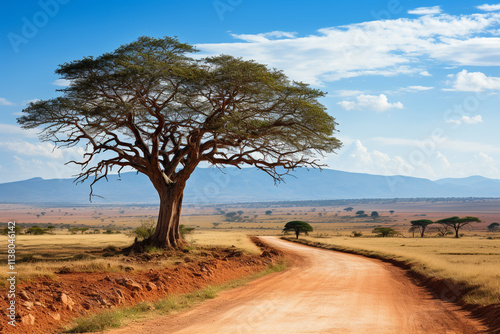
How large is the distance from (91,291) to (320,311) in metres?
6.05

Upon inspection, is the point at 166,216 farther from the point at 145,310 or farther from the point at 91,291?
the point at 145,310

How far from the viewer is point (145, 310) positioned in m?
12.3

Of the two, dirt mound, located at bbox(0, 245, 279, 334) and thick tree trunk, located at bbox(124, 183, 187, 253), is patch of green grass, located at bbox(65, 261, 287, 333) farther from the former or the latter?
thick tree trunk, located at bbox(124, 183, 187, 253)

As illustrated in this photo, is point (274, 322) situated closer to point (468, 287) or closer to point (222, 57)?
point (468, 287)

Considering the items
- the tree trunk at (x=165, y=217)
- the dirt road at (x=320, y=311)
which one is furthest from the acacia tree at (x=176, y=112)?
the dirt road at (x=320, y=311)

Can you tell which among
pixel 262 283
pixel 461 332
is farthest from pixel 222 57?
pixel 461 332

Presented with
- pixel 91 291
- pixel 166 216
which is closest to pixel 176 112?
pixel 166 216

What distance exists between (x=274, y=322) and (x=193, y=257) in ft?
39.2

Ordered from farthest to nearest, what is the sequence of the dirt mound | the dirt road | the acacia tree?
the acacia tree
the dirt road
the dirt mound

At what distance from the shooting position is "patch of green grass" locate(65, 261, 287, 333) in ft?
33.6

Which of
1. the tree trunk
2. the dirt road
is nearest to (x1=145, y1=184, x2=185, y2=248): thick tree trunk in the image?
the tree trunk

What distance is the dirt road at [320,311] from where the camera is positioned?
10.4m

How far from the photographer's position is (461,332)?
10070 millimetres

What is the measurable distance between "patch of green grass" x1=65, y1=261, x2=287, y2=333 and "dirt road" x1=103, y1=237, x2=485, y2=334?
34 cm
